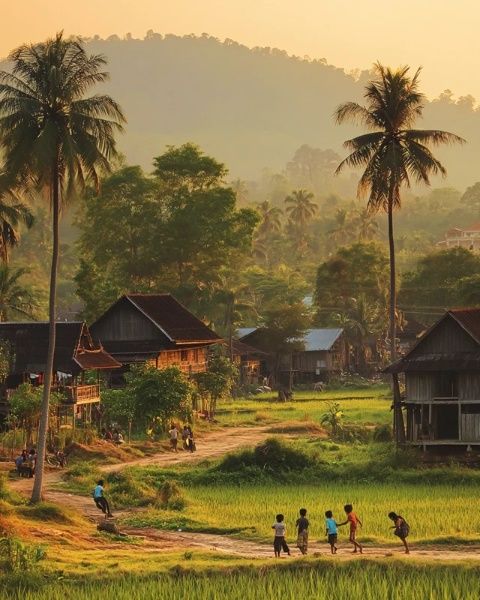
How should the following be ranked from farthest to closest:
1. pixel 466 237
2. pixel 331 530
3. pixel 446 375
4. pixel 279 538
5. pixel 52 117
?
pixel 466 237 < pixel 446 375 < pixel 52 117 < pixel 331 530 < pixel 279 538

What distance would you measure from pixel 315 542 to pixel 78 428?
28.6 meters

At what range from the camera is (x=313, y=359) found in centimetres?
11400

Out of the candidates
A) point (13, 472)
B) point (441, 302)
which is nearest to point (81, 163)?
point (13, 472)

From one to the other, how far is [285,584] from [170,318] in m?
54.7

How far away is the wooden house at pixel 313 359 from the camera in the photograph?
113 m

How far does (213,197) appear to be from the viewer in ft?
354

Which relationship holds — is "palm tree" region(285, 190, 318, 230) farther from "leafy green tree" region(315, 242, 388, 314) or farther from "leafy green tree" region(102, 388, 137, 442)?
"leafy green tree" region(102, 388, 137, 442)

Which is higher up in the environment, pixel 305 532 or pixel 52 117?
pixel 52 117

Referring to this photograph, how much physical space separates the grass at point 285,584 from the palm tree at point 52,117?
13.5 m

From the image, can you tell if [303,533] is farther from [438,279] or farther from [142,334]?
[438,279]

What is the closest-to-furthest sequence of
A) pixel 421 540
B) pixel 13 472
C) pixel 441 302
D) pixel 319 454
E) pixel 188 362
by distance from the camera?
pixel 421 540, pixel 13 472, pixel 319 454, pixel 188 362, pixel 441 302

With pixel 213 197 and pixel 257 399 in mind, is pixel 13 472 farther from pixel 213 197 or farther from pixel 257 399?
pixel 213 197

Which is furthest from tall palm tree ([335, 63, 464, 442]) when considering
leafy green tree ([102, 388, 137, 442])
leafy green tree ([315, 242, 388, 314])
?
leafy green tree ([315, 242, 388, 314])

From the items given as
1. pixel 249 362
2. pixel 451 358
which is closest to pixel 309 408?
pixel 249 362
